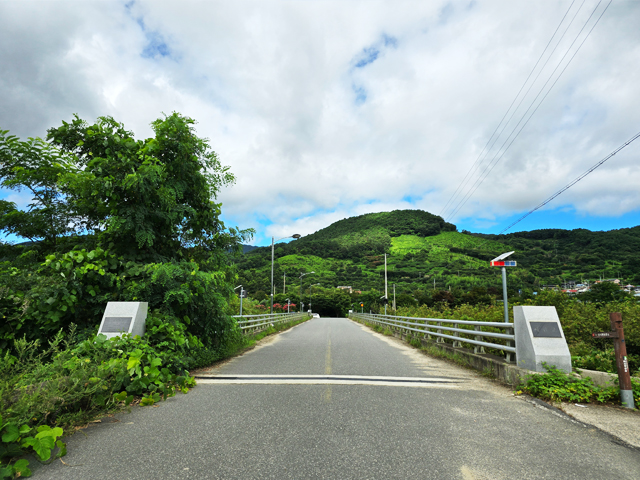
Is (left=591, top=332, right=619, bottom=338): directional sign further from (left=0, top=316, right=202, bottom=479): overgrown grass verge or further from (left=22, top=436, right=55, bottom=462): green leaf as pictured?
(left=22, top=436, right=55, bottom=462): green leaf

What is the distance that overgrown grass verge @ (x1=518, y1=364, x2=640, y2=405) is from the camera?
202 inches

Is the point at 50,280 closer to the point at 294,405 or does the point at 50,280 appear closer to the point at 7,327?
the point at 7,327

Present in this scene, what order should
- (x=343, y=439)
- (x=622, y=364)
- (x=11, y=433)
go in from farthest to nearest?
(x=622, y=364)
(x=343, y=439)
(x=11, y=433)

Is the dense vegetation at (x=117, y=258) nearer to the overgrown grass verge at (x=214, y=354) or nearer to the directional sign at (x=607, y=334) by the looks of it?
the overgrown grass verge at (x=214, y=354)

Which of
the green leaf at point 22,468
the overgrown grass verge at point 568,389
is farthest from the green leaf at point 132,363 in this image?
the overgrown grass verge at point 568,389

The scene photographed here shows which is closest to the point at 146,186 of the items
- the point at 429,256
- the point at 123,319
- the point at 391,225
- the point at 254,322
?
the point at 123,319

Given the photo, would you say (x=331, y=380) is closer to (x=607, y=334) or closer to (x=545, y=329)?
(x=545, y=329)

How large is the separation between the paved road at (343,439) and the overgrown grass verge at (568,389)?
36cm

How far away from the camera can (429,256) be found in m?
123

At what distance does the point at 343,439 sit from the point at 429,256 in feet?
410

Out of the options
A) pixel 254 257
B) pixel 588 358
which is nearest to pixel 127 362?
pixel 588 358

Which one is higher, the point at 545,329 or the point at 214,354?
the point at 545,329

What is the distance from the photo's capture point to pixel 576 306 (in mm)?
11766

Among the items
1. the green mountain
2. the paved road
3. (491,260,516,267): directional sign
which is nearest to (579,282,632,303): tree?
the green mountain
